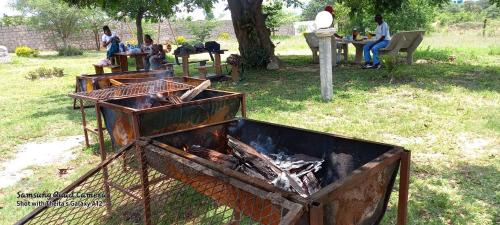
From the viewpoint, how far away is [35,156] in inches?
205

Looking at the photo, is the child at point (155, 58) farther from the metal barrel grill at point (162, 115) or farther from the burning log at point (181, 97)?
the metal barrel grill at point (162, 115)

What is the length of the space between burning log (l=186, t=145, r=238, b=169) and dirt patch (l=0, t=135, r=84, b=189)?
2805 mm

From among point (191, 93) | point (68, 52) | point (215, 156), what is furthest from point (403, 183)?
point (68, 52)

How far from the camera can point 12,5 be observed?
30641 millimetres

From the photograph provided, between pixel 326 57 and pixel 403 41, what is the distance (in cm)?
437

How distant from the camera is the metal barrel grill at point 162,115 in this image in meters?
3.23

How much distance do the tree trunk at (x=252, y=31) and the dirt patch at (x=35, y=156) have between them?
268 inches

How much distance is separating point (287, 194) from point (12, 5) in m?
35.2

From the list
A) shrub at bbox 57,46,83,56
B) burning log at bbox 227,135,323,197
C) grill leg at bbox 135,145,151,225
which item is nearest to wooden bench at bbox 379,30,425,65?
burning log at bbox 227,135,323,197

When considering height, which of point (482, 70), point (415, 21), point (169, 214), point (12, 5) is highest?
point (12, 5)

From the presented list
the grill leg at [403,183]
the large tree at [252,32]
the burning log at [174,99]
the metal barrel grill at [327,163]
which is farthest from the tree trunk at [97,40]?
the grill leg at [403,183]

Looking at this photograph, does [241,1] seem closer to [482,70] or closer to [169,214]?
[482,70]

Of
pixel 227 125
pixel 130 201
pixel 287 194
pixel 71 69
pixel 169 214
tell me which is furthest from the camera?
pixel 71 69

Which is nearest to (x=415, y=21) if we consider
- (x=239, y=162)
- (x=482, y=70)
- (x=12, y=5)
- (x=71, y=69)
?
(x=482, y=70)
